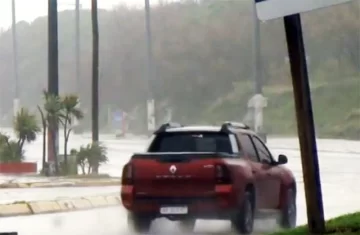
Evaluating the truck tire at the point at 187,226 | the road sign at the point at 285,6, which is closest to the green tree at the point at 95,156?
the truck tire at the point at 187,226

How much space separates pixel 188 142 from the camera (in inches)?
620

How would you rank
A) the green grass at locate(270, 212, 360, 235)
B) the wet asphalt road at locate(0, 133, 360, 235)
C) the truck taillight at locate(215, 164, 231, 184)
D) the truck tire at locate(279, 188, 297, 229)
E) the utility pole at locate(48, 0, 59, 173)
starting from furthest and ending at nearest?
the utility pole at locate(48, 0, 59, 173)
the truck tire at locate(279, 188, 297, 229)
the wet asphalt road at locate(0, 133, 360, 235)
the truck taillight at locate(215, 164, 231, 184)
the green grass at locate(270, 212, 360, 235)

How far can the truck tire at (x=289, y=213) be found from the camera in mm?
16297

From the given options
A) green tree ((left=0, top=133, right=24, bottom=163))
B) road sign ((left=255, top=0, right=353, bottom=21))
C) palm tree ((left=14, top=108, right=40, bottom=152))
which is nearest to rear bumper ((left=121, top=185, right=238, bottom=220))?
road sign ((left=255, top=0, right=353, bottom=21))

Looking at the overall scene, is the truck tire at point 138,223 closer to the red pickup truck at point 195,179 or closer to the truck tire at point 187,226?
the red pickup truck at point 195,179

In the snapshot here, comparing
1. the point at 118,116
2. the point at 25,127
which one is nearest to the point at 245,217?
the point at 25,127

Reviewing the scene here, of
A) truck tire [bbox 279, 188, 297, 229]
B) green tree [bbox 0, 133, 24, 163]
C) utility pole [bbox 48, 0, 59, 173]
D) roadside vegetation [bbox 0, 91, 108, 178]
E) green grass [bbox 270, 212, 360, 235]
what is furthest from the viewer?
green tree [bbox 0, 133, 24, 163]

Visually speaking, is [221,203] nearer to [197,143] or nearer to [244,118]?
[197,143]

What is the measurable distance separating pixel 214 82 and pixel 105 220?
43.3 metres

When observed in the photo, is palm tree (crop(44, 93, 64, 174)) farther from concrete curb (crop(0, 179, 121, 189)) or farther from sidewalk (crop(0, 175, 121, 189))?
concrete curb (crop(0, 179, 121, 189))

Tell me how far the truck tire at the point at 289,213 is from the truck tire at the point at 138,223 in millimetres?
2302

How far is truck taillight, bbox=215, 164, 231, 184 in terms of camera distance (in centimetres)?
1451

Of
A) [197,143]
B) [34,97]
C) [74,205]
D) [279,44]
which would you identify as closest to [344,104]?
[279,44]

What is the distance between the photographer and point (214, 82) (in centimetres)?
6072
